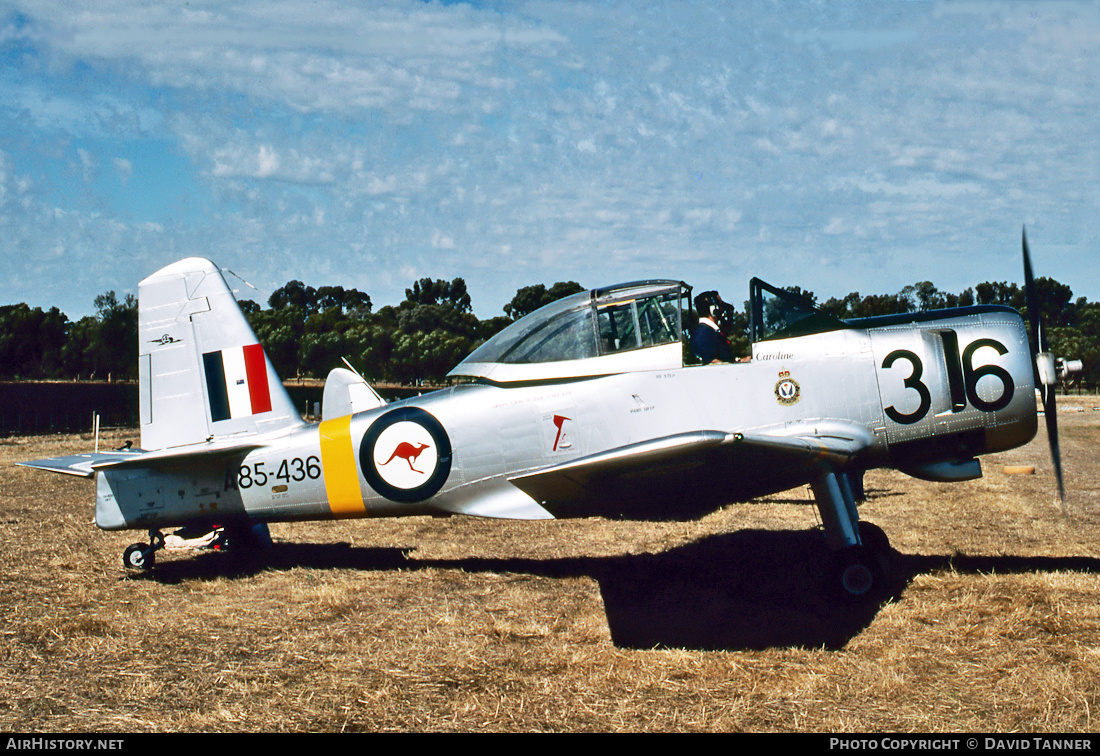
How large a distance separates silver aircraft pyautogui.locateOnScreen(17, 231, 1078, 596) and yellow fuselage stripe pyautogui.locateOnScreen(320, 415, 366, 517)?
14 mm

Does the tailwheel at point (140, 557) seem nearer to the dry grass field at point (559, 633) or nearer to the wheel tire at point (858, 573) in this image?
the dry grass field at point (559, 633)

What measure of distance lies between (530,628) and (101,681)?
2852 mm

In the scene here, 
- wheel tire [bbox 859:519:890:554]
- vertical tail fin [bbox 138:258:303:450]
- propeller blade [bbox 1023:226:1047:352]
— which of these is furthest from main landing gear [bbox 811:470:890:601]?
vertical tail fin [bbox 138:258:303:450]

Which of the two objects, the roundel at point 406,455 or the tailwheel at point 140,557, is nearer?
the roundel at point 406,455

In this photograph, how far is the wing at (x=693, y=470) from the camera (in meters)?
5.18

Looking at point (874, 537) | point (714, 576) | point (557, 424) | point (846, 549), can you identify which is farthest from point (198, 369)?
point (874, 537)

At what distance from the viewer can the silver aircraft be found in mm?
6148

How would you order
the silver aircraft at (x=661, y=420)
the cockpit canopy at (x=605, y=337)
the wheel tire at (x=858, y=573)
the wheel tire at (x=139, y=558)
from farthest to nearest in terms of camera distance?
1. the wheel tire at (x=139, y=558)
2. the cockpit canopy at (x=605, y=337)
3. the silver aircraft at (x=661, y=420)
4. the wheel tire at (x=858, y=573)

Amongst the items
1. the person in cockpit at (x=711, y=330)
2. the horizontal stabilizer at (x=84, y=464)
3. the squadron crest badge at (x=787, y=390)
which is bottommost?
the squadron crest badge at (x=787, y=390)

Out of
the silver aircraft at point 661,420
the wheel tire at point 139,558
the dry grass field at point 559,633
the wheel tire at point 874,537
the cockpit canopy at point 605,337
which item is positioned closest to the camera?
the dry grass field at point 559,633

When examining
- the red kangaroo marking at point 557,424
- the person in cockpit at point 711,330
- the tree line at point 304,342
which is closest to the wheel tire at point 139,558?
the red kangaroo marking at point 557,424

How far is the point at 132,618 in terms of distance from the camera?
6023 mm

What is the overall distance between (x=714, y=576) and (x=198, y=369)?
18.0 feet

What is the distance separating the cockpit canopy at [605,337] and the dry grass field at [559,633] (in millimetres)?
1988
